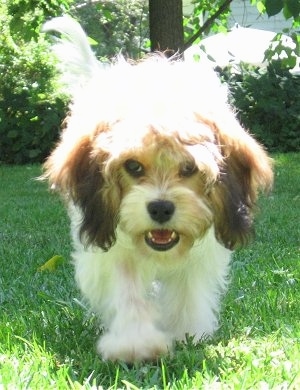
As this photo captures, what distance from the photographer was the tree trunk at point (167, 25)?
32.6 ft

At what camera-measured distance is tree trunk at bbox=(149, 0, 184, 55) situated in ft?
32.6

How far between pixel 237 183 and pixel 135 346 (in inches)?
30.6

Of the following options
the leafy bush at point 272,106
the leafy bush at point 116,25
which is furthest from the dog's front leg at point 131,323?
the leafy bush at point 116,25

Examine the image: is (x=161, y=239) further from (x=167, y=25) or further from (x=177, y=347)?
(x=167, y=25)

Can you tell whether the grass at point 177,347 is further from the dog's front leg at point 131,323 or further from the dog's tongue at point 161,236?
the dog's tongue at point 161,236

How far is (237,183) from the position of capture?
3.56 metres

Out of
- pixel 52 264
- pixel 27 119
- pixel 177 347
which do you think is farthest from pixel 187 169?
pixel 27 119

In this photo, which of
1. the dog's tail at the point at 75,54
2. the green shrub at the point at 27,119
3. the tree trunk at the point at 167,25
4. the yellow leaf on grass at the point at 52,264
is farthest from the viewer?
the green shrub at the point at 27,119

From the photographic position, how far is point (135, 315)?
11.6 feet

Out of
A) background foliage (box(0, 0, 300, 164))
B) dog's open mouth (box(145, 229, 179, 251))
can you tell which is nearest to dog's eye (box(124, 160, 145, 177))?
dog's open mouth (box(145, 229, 179, 251))

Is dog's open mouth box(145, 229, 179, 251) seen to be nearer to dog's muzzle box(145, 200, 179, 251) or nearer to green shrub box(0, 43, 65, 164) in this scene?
dog's muzzle box(145, 200, 179, 251)

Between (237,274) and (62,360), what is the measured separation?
198cm

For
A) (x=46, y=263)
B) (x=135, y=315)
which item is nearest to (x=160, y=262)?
(x=135, y=315)

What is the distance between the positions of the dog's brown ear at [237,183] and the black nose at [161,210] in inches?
8.9
